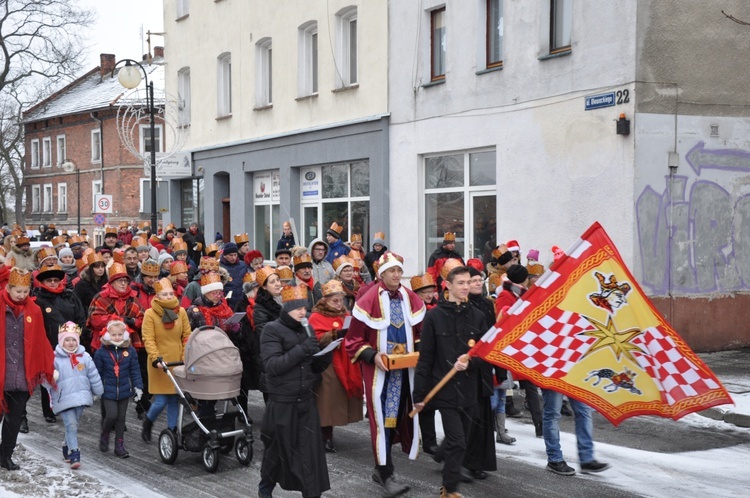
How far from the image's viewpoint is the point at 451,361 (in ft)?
23.9

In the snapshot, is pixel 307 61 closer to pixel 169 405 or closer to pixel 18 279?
pixel 169 405

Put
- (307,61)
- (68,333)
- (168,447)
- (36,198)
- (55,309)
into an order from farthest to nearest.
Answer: (36,198), (307,61), (55,309), (68,333), (168,447)

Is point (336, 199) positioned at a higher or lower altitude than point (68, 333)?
higher

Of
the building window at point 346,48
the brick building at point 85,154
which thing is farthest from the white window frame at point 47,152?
the building window at point 346,48

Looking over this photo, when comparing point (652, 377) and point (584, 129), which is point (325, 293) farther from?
point (584, 129)

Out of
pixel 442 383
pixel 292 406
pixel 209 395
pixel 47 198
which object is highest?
pixel 47 198

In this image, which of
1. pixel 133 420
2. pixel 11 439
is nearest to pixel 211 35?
pixel 133 420

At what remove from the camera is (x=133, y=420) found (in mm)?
10883

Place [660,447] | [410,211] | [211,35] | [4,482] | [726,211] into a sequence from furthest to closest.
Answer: [211,35] < [410,211] < [726,211] < [660,447] < [4,482]

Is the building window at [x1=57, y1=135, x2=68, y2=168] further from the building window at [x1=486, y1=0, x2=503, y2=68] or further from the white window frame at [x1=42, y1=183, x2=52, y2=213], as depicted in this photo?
the building window at [x1=486, y1=0, x2=503, y2=68]

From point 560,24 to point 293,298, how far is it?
10.8 meters

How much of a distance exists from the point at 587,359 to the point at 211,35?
76.9 ft

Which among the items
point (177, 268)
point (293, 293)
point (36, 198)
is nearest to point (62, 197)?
point (36, 198)

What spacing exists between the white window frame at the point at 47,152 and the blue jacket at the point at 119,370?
58310 millimetres
